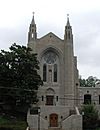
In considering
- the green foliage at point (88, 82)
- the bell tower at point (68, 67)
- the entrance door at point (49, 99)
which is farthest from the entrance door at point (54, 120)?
the green foliage at point (88, 82)

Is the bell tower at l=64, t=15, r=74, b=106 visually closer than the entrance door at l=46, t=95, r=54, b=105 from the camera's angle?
Yes

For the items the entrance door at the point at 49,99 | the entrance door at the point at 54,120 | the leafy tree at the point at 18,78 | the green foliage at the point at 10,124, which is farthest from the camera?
the entrance door at the point at 49,99

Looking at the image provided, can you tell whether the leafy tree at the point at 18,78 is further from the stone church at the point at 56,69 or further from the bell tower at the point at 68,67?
the bell tower at the point at 68,67

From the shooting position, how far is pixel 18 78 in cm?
4803

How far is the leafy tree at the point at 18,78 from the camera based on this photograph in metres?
46.8

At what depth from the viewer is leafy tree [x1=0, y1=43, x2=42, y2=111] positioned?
153 ft

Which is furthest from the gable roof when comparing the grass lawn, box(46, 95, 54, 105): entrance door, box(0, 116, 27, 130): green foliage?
box(0, 116, 27, 130): green foliage

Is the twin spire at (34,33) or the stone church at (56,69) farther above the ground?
the twin spire at (34,33)

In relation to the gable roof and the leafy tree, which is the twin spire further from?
the leafy tree

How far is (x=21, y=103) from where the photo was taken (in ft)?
160

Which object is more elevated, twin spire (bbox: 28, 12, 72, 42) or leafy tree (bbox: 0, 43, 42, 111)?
twin spire (bbox: 28, 12, 72, 42)

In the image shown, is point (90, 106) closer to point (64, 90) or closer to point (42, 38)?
point (64, 90)

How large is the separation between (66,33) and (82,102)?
1275 centimetres

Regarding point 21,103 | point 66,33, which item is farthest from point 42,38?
point 21,103
